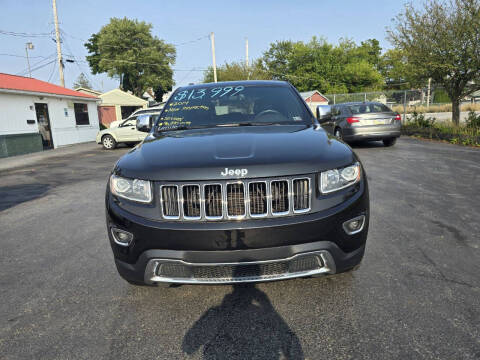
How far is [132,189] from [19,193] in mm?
6371

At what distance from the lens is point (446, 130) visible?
12789mm

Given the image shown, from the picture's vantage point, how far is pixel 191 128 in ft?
10.6

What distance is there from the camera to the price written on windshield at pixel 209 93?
3.76 metres

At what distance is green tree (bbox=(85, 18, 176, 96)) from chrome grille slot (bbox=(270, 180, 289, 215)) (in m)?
53.6

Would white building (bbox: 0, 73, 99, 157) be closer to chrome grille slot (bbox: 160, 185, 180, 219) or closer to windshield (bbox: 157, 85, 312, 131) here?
windshield (bbox: 157, 85, 312, 131)

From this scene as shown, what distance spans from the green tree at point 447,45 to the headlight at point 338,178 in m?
13.1

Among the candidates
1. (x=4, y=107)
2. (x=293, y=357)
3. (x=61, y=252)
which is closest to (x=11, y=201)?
(x=61, y=252)

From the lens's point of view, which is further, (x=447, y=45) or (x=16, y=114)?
(x=16, y=114)

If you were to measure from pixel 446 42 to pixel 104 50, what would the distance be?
49.8 metres

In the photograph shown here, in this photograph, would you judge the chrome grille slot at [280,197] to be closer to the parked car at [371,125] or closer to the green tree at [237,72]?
the parked car at [371,125]

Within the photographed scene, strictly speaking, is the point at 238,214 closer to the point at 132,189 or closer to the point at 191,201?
the point at 191,201

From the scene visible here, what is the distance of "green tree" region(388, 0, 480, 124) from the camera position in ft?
Answer: 40.1

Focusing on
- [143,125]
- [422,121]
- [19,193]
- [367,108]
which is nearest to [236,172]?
[143,125]

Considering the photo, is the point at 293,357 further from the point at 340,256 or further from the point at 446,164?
the point at 446,164
